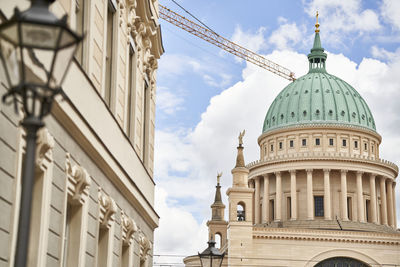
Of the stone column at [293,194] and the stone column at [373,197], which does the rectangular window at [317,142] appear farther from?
the stone column at [373,197]

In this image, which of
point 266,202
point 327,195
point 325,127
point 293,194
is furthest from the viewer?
point 325,127

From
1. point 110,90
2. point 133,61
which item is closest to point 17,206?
point 110,90

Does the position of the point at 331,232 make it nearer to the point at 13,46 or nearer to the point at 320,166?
the point at 320,166

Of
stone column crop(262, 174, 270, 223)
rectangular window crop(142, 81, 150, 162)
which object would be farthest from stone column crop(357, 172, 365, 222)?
rectangular window crop(142, 81, 150, 162)

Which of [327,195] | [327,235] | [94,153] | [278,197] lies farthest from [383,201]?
[94,153]

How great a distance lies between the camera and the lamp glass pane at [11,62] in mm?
6156

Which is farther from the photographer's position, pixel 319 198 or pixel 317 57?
pixel 317 57

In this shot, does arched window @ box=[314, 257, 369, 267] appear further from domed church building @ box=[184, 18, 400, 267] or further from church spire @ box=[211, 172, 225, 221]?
church spire @ box=[211, 172, 225, 221]

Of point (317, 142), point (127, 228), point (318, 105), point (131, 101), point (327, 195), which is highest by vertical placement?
point (318, 105)

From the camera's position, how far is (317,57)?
11119 centimetres

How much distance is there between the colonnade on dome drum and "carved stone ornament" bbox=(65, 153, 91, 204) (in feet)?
255

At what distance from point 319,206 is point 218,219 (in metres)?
13.8

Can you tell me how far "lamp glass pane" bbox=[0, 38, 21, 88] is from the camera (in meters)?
6.16

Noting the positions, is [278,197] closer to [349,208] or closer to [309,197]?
[309,197]
